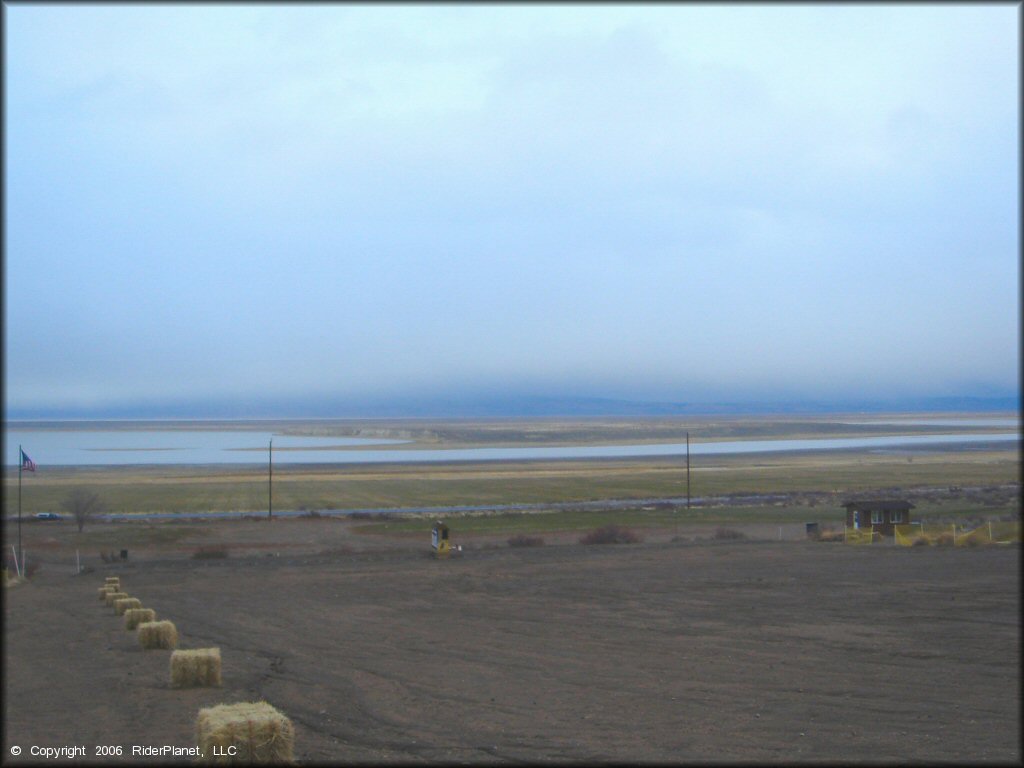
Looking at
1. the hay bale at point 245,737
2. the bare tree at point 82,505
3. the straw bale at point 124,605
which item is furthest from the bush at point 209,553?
the hay bale at point 245,737

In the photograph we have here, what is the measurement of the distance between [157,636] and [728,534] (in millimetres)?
24852

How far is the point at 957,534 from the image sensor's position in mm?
30391

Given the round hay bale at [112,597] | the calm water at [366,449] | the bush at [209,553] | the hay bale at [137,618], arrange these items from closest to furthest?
the hay bale at [137,618]
the round hay bale at [112,597]
the bush at [209,553]
the calm water at [366,449]

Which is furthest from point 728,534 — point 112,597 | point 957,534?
point 112,597

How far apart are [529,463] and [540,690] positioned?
7134 cm

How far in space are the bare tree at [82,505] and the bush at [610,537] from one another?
2239cm

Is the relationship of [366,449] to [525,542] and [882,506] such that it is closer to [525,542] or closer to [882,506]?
[525,542]

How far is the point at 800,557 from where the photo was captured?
2780cm

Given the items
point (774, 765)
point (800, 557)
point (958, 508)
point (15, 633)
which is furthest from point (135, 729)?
point (958, 508)

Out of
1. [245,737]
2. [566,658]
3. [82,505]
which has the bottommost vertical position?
[566,658]

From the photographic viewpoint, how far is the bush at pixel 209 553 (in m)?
32.8

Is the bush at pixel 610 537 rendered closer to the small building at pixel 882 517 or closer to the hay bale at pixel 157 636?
the small building at pixel 882 517

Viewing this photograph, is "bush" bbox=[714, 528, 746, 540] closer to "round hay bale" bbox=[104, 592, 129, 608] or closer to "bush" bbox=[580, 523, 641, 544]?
"bush" bbox=[580, 523, 641, 544]

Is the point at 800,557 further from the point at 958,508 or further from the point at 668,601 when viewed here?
the point at 958,508
